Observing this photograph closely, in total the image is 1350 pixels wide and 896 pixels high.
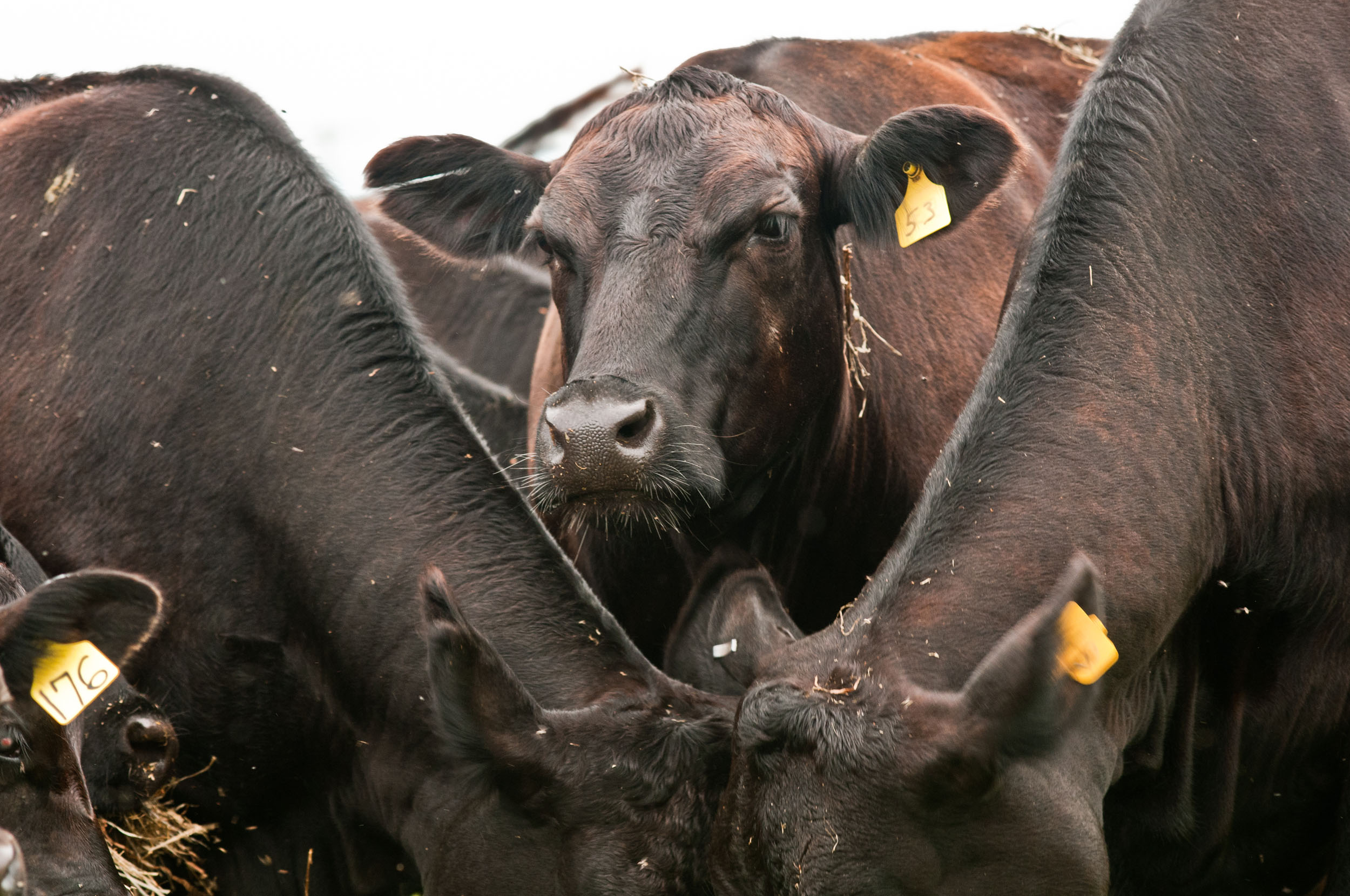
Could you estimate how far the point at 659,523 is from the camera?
434 centimetres

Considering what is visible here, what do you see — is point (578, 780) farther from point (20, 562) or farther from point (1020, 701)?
point (20, 562)

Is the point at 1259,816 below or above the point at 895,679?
below

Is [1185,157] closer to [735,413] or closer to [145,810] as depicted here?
[735,413]

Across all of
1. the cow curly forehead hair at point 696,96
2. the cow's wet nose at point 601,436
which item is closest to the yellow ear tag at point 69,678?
the cow's wet nose at point 601,436

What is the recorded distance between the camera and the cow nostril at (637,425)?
411cm

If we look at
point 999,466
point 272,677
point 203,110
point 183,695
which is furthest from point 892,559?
point 203,110

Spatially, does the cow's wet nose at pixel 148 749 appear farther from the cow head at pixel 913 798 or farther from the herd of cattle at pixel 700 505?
the cow head at pixel 913 798

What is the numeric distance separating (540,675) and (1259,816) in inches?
81.9

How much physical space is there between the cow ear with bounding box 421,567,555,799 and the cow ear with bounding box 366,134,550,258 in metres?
2.27

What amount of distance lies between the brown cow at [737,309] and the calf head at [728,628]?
1.39 feet

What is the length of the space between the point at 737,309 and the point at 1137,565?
1558 millimetres

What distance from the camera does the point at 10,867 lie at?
Answer: 2.86 m

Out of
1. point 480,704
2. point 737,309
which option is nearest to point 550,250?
point 737,309

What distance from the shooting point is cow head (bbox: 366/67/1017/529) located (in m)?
4.22
